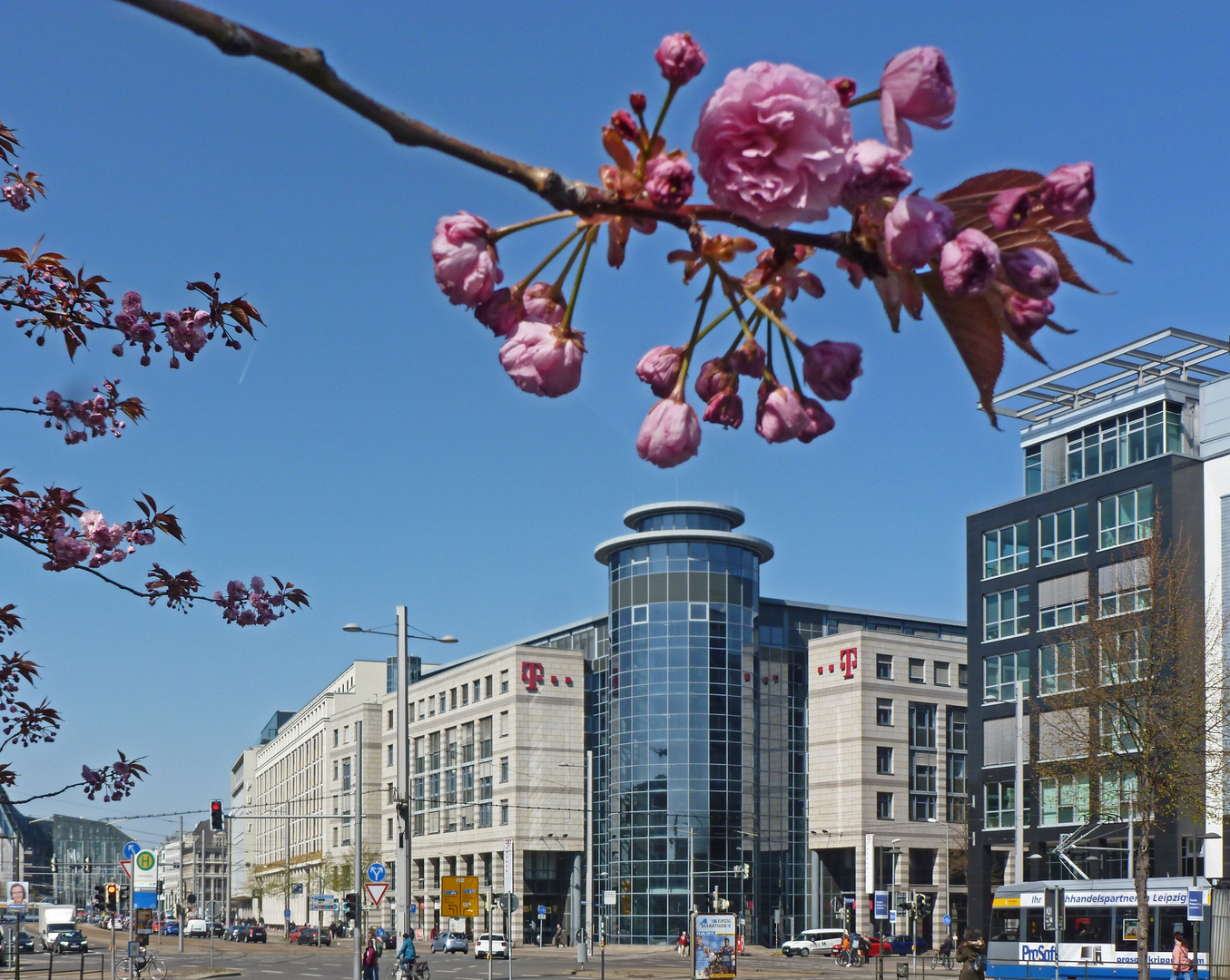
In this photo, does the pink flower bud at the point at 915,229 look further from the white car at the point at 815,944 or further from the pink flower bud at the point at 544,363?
the white car at the point at 815,944

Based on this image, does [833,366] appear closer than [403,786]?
Yes

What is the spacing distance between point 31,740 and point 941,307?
9.31 meters

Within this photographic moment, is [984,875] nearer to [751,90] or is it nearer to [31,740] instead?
[31,740]

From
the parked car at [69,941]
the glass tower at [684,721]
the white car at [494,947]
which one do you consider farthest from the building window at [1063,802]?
the parked car at [69,941]

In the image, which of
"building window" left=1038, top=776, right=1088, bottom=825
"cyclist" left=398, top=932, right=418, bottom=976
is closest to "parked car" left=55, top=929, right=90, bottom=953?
"cyclist" left=398, top=932, right=418, bottom=976

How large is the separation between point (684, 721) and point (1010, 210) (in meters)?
86.5

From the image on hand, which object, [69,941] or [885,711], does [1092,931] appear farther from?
[69,941]

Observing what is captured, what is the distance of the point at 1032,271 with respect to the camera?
64.1 inches

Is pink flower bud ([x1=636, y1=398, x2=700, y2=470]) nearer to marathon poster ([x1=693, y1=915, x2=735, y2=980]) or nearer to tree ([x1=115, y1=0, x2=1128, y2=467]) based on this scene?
tree ([x1=115, y1=0, x2=1128, y2=467])

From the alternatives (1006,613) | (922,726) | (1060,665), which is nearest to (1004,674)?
(1006,613)

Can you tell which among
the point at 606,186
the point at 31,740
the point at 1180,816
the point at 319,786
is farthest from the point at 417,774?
the point at 606,186

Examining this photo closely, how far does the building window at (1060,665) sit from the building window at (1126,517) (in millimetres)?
4798

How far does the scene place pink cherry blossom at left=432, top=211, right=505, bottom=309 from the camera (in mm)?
1896

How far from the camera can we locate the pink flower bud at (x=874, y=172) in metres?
1.55
